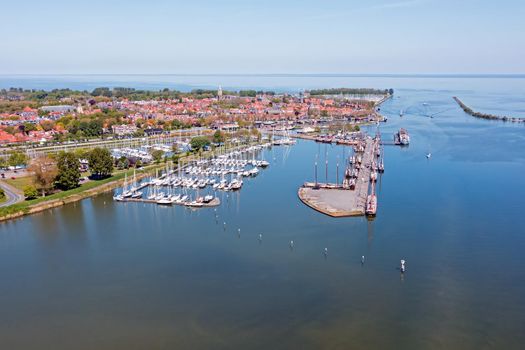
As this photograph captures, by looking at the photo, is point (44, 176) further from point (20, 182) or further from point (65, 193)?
point (20, 182)

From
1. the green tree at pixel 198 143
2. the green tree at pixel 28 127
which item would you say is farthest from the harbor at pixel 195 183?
the green tree at pixel 28 127

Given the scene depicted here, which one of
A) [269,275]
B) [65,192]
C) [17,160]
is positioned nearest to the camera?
[269,275]

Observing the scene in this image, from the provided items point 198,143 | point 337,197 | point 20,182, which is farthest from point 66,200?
point 337,197

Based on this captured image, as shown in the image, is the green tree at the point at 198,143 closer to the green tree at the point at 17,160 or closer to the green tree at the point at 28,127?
the green tree at the point at 17,160

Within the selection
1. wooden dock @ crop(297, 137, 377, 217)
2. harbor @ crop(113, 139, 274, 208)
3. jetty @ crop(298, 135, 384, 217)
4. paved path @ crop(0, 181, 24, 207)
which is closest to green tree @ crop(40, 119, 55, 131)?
paved path @ crop(0, 181, 24, 207)

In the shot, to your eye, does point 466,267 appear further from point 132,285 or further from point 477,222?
point 132,285

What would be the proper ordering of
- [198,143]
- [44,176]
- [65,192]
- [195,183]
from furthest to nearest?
1. [198,143]
2. [195,183]
3. [65,192]
4. [44,176]
